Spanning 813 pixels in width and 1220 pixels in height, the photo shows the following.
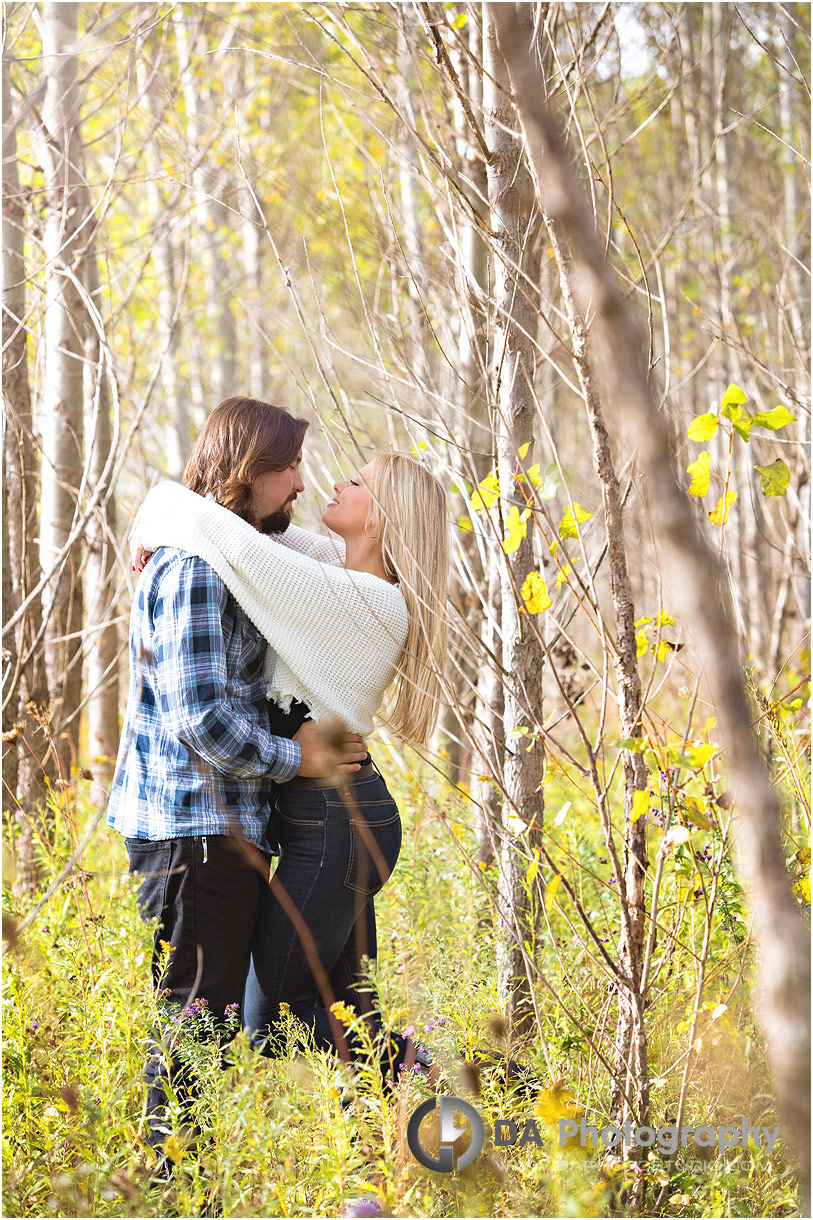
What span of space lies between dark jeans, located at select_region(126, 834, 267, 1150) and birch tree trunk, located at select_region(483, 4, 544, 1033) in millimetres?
575

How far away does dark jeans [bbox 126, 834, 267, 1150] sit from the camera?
5.99 ft

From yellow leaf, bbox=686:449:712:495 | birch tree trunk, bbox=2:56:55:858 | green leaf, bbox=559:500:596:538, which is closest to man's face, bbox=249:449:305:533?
green leaf, bbox=559:500:596:538

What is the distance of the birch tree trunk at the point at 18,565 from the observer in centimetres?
297

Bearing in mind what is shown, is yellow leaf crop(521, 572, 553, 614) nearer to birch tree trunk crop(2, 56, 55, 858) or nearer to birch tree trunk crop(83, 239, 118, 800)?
birch tree trunk crop(2, 56, 55, 858)

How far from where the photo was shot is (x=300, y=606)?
6.26ft

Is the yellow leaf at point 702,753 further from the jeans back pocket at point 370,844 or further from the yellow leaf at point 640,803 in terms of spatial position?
the jeans back pocket at point 370,844

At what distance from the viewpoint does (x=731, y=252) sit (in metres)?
5.79

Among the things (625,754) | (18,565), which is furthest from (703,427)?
(18,565)

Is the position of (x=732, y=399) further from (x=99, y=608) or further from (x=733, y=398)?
(x=99, y=608)

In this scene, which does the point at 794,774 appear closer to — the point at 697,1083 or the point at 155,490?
the point at 697,1083

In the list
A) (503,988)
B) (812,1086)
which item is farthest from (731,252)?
(812,1086)

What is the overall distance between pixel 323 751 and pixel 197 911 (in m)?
0.40

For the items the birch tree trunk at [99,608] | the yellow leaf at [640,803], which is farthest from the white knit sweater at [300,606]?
the birch tree trunk at [99,608]

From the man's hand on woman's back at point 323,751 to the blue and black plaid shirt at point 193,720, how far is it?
0.05m
